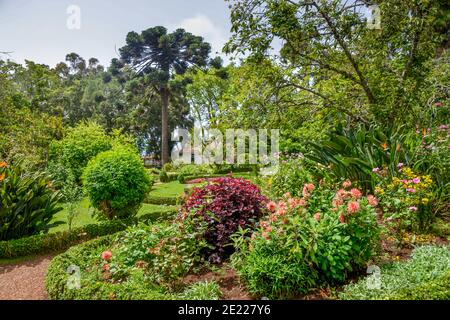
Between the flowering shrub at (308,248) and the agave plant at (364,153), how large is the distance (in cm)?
180

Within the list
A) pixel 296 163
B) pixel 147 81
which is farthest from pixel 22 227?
pixel 147 81

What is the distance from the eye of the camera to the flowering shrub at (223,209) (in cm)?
413

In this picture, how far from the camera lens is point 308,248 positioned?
120 inches

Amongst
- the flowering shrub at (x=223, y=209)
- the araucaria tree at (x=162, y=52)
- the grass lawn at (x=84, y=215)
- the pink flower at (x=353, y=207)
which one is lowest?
the grass lawn at (x=84, y=215)

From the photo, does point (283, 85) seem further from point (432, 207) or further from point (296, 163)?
point (432, 207)

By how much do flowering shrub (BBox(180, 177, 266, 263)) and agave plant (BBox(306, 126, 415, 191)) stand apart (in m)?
1.80

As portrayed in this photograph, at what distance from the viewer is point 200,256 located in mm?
4121

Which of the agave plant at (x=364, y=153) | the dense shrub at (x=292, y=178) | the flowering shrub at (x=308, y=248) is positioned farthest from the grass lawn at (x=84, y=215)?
the flowering shrub at (x=308, y=248)

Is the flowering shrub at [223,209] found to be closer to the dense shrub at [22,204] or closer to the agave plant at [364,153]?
the agave plant at [364,153]
